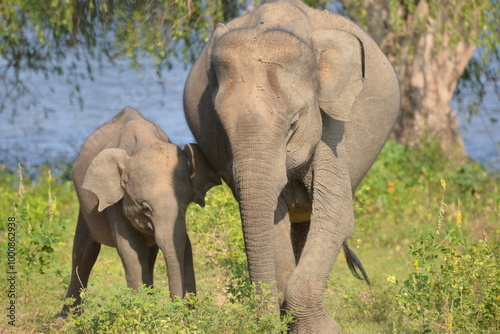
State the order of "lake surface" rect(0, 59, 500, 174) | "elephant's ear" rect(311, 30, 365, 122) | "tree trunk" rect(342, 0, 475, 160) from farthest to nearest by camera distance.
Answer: "lake surface" rect(0, 59, 500, 174) → "tree trunk" rect(342, 0, 475, 160) → "elephant's ear" rect(311, 30, 365, 122)

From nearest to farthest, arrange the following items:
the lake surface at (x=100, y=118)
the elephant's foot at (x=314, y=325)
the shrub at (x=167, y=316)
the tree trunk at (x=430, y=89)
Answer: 1. the shrub at (x=167, y=316)
2. the elephant's foot at (x=314, y=325)
3. the tree trunk at (x=430, y=89)
4. the lake surface at (x=100, y=118)

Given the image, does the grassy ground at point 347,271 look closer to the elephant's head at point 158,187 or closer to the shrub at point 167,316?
the shrub at point 167,316

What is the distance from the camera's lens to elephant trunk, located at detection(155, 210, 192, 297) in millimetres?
5684

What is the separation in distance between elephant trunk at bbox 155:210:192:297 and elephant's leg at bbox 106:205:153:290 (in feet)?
1.06

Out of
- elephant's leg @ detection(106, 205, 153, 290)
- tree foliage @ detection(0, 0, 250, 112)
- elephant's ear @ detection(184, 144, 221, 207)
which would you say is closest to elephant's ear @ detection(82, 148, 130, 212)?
elephant's leg @ detection(106, 205, 153, 290)

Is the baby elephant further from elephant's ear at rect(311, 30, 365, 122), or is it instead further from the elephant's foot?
elephant's ear at rect(311, 30, 365, 122)

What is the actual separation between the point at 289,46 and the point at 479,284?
75.0 inches

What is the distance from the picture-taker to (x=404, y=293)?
5.56 m

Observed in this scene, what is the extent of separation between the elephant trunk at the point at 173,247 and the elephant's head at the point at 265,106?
0.71m

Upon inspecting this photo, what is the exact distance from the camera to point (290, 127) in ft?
16.9

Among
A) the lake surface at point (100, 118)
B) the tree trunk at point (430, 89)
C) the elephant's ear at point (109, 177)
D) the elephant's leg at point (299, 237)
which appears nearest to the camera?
the elephant's ear at point (109, 177)

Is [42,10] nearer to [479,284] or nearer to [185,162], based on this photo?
[185,162]

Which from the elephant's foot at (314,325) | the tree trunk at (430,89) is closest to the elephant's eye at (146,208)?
the elephant's foot at (314,325)

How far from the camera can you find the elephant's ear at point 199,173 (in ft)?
19.6
